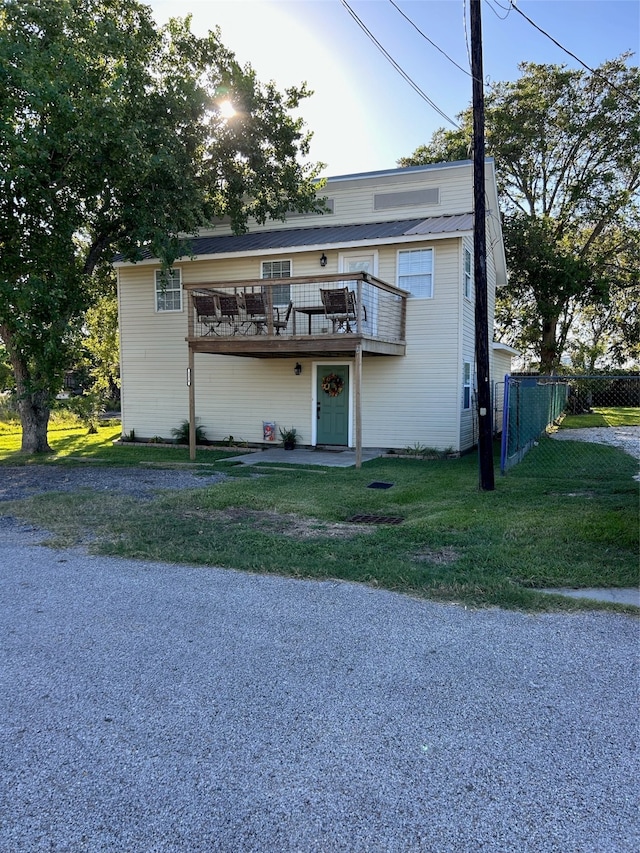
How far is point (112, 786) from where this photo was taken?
2.32m

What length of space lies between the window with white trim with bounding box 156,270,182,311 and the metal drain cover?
10258 mm

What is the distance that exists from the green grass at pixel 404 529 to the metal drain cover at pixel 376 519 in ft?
0.37

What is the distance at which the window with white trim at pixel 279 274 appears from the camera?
45.8 feet

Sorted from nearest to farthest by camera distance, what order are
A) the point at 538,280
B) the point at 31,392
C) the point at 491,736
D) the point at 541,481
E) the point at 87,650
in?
the point at 491,736 < the point at 87,650 < the point at 541,481 < the point at 31,392 < the point at 538,280

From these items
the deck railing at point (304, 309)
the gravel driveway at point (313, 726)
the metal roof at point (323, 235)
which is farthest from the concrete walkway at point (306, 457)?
the gravel driveway at point (313, 726)

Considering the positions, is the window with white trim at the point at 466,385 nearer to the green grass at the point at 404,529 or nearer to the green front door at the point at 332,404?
the green front door at the point at 332,404

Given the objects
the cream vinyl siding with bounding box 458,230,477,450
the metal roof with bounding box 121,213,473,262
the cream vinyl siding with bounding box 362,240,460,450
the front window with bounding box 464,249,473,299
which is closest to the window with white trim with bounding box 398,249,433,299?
the cream vinyl siding with bounding box 362,240,460,450

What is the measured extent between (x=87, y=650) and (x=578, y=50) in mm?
11676

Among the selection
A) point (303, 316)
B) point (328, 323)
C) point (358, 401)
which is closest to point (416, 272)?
point (328, 323)

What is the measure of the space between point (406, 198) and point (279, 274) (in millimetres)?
3673

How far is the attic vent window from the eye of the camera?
45.4ft

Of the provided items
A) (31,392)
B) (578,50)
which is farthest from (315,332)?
(578,50)

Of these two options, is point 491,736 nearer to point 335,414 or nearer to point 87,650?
point 87,650

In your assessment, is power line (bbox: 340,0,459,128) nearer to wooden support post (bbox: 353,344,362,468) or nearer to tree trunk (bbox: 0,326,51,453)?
wooden support post (bbox: 353,344,362,468)
